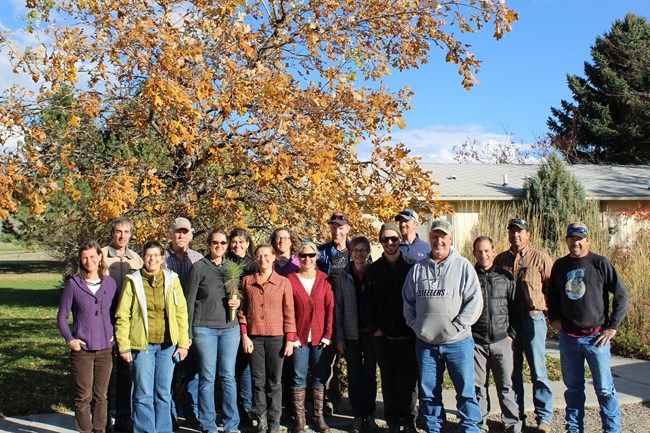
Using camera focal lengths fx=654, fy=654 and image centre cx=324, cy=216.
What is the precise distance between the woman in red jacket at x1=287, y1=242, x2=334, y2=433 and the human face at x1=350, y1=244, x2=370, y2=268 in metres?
0.33

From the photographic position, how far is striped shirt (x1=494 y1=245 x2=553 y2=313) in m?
5.88

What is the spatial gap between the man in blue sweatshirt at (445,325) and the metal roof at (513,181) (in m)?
12.9

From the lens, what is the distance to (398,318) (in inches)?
229

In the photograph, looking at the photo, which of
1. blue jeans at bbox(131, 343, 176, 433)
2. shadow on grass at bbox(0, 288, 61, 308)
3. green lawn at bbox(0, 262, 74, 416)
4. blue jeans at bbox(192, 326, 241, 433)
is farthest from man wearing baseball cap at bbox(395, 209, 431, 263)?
shadow on grass at bbox(0, 288, 61, 308)

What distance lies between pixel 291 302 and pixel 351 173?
2174 mm

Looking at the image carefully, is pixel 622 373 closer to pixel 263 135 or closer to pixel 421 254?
pixel 421 254

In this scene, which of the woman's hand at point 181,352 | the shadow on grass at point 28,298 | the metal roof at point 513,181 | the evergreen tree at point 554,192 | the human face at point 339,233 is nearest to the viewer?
the woman's hand at point 181,352

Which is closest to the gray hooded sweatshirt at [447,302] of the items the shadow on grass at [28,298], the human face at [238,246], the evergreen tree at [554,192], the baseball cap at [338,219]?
the baseball cap at [338,219]

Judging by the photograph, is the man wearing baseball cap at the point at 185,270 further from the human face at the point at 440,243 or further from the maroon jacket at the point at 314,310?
the human face at the point at 440,243

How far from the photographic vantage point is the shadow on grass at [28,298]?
19.8 m

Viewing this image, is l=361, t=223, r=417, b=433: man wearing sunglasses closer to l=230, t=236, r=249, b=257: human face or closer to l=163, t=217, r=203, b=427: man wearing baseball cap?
l=230, t=236, r=249, b=257: human face

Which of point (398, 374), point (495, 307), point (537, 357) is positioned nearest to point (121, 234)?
point (398, 374)

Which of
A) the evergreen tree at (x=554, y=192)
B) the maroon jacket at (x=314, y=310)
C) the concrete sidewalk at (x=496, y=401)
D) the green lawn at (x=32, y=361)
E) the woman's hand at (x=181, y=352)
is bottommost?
the concrete sidewalk at (x=496, y=401)

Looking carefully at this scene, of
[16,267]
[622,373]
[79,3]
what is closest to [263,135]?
[79,3]
